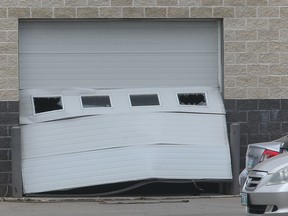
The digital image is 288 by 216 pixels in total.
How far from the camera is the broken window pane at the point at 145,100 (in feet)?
53.8

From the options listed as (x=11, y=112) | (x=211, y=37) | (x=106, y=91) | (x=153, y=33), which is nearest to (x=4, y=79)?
(x=11, y=112)

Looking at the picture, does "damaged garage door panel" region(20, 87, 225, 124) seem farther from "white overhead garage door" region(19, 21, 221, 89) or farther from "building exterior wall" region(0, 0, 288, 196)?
"building exterior wall" region(0, 0, 288, 196)

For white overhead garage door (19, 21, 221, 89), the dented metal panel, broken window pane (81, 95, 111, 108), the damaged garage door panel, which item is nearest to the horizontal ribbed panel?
the dented metal panel

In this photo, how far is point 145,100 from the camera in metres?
16.4

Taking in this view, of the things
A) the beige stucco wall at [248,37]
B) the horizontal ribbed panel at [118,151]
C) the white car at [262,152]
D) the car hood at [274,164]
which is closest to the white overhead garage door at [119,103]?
the horizontal ribbed panel at [118,151]

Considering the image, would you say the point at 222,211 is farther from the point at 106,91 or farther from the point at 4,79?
the point at 4,79

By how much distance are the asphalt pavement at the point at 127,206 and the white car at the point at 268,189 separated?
3027 millimetres

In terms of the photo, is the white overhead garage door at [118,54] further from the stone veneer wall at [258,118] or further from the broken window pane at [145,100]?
the stone veneer wall at [258,118]

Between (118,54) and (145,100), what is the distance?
3.58ft

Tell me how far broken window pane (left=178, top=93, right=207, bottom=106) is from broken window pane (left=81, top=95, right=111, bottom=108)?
151 cm

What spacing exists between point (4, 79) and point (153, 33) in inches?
125

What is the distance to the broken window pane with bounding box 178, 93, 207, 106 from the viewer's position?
1655cm

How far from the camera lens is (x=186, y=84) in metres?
16.7

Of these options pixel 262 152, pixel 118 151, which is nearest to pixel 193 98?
pixel 118 151
